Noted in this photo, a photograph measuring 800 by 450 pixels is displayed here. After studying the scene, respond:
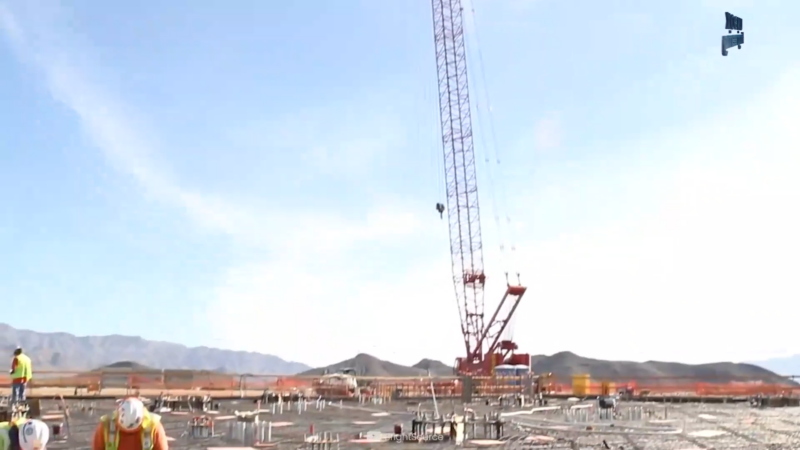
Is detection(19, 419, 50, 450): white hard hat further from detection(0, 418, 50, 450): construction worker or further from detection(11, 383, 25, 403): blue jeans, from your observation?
detection(11, 383, 25, 403): blue jeans

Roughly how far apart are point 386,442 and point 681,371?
151664mm

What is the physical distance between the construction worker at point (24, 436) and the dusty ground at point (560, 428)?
10.7 m

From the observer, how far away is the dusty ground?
2117 cm

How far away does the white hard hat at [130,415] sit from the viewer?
9320 millimetres

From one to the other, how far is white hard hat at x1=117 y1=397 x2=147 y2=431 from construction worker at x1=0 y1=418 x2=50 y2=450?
2.84 feet

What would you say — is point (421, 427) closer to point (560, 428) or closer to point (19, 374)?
point (560, 428)

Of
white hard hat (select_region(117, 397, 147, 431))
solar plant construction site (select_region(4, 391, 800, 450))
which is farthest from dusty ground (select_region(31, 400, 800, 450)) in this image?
white hard hat (select_region(117, 397, 147, 431))

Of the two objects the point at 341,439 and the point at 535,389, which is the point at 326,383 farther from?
the point at 341,439

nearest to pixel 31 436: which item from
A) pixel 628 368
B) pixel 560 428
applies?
pixel 560 428

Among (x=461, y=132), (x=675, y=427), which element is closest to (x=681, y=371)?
(x=461, y=132)

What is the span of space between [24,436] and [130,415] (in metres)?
1.18

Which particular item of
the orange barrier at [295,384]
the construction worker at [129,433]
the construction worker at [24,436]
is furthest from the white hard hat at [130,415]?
the orange barrier at [295,384]
